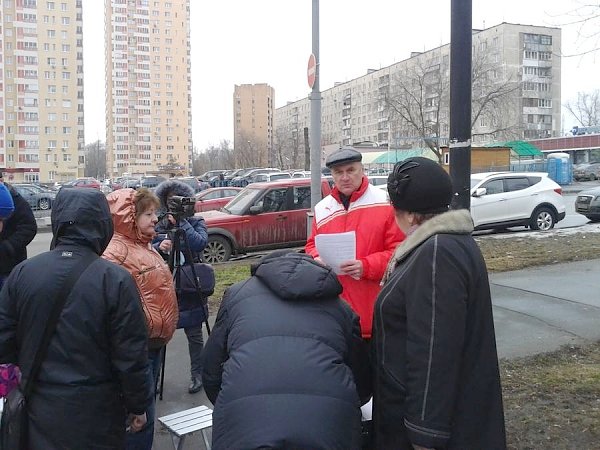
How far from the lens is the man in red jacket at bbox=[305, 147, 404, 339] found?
3.31 m

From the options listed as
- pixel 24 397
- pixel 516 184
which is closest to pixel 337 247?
pixel 24 397

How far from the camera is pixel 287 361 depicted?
6.16 feet

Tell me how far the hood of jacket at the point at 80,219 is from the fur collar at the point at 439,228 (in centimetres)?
140

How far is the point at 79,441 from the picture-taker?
255cm

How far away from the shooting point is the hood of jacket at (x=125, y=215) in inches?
144

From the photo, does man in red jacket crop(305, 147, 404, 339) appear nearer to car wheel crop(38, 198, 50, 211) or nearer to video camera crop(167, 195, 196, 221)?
video camera crop(167, 195, 196, 221)

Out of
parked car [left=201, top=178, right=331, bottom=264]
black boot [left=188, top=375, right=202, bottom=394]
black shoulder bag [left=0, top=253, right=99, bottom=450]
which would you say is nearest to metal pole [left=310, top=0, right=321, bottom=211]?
parked car [left=201, top=178, right=331, bottom=264]

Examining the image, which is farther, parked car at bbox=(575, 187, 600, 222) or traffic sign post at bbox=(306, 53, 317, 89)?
parked car at bbox=(575, 187, 600, 222)

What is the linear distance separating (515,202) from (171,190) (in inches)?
486

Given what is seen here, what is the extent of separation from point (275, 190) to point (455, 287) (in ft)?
35.6

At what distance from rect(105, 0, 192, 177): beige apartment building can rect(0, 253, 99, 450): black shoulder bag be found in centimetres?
12103

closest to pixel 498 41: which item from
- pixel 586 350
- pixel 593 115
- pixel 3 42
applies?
pixel 593 115

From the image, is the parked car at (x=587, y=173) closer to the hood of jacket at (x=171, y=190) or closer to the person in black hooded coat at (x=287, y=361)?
the hood of jacket at (x=171, y=190)

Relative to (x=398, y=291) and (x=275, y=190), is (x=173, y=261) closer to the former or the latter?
(x=398, y=291)
